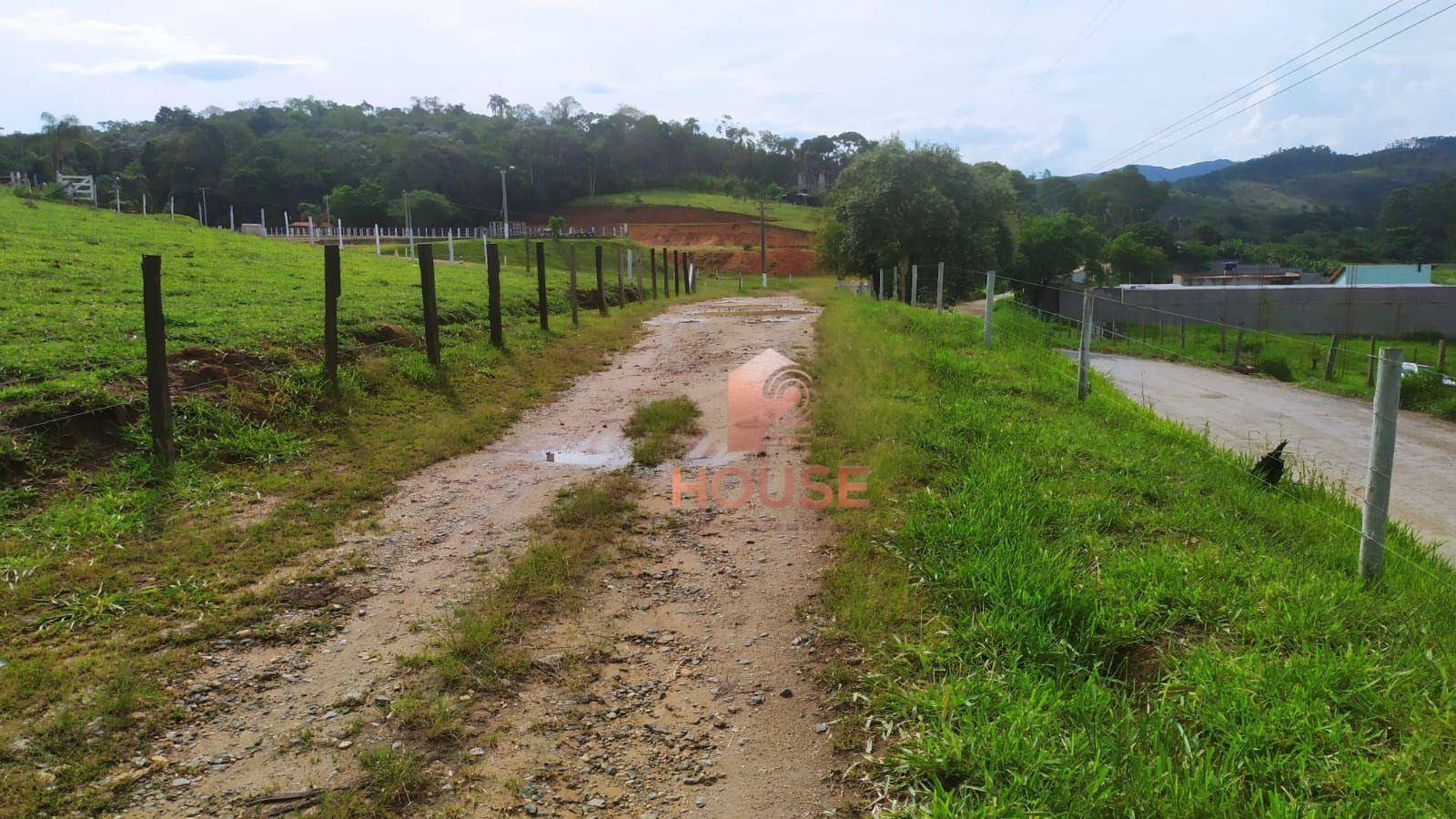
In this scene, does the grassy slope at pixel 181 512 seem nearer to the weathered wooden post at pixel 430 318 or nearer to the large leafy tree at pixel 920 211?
the weathered wooden post at pixel 430 318

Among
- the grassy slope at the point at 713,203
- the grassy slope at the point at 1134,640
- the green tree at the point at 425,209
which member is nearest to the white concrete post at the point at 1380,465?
the grassy slope at the point at 1134,640

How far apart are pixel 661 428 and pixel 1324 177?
655 feet

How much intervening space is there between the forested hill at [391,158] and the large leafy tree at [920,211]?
53528 mm

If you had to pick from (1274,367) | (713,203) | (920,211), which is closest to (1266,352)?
(1274,367)

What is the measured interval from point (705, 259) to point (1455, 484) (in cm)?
6928

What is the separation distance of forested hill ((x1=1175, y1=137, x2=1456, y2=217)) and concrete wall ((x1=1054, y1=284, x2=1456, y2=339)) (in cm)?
10666

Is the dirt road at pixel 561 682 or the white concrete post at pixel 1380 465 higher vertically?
the white concrete post at pixel 1380 465

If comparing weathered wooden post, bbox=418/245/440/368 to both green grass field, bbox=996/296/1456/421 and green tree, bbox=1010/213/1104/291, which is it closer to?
green grass field, bbox=996/296/1456/421

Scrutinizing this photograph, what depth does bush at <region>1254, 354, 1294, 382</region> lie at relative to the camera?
24.6m

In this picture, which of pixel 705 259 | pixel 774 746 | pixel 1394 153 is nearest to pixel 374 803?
pixel 774 746

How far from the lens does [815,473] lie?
6.65 metres

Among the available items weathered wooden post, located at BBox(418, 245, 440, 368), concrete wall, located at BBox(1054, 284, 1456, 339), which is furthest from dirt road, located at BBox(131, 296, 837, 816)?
concrete wall, located at BBox(1054, 284, 1456, 339)

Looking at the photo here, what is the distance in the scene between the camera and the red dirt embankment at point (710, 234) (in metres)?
77.9

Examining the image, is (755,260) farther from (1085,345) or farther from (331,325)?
(331,325)
